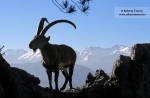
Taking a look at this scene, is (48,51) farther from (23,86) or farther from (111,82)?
(111,82)

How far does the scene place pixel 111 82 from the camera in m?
10.8

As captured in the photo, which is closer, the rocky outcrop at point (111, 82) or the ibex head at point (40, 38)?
the rocky outcrop at point (111, 82)

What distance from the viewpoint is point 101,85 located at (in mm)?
10875

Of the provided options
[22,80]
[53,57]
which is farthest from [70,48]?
[22,80]

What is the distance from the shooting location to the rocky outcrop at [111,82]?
9.70 meters

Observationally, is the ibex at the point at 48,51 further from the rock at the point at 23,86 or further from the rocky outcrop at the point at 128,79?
the rocky outcrop at the point at 128,79

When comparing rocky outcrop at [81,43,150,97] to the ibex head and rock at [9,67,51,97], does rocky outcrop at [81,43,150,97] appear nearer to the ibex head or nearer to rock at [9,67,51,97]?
rock at [9,67,51,97]

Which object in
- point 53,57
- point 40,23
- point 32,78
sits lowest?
point 32,78

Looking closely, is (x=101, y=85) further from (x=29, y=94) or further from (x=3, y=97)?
(x=3, y=97)

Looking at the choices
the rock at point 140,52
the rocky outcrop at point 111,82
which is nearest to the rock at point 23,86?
the rocky outcrop at point 111,82

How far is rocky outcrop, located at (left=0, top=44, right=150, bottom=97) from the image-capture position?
31.8ft

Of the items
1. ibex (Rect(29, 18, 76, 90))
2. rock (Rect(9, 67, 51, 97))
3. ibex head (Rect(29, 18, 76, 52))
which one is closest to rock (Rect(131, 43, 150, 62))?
ibex (Rect(29, 18, 76, 90))

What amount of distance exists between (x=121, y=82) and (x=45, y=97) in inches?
109

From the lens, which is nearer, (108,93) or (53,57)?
(108,93)
